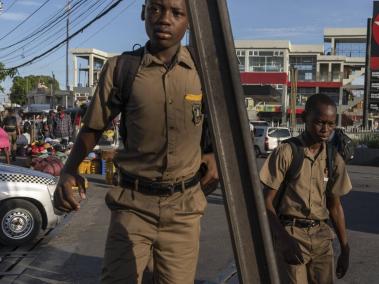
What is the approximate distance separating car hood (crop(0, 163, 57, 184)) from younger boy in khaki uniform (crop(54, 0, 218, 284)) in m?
5.06

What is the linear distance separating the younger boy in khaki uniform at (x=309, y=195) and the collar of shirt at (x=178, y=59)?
101cm

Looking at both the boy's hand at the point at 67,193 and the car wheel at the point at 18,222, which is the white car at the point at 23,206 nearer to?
the car wheel at the point at 18,222

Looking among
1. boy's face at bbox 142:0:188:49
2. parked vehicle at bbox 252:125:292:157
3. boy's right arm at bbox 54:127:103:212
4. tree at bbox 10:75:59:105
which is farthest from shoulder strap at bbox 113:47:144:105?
tree at bbox 10:75:59:105

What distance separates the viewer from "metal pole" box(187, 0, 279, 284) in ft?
6.19

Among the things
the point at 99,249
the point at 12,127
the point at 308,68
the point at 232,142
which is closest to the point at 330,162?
the point at 232,142

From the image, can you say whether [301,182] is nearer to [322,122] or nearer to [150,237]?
[322,122]

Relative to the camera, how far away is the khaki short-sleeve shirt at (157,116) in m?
2.73

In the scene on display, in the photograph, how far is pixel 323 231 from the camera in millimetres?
3680

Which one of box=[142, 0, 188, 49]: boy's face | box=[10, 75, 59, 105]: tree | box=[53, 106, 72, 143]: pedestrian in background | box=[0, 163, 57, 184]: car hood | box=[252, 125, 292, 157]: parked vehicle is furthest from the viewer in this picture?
box=[10, 75, 59, 105]: tree

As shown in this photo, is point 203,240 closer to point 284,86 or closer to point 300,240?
point 300,240

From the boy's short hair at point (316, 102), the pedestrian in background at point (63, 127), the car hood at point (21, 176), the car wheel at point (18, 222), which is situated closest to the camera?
the boy's short hair at point (316, 102)

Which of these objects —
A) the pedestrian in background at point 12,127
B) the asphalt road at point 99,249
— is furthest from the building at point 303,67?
the asphalt road at point 99,249

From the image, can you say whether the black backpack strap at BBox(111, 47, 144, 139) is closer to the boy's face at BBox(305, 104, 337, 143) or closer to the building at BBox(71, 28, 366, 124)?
the boy's face at BBox(305, 104, 337, 143)

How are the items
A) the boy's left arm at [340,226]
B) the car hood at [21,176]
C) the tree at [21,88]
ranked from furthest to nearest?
the tree at [21,88]
the car hood at [21,176]
the boy's left arm at [340,226]
